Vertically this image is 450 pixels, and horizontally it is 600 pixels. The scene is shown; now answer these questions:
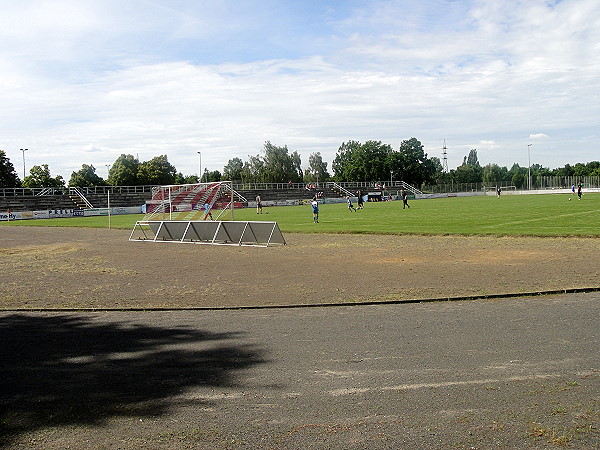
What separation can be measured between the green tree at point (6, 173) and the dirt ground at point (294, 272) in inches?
2794

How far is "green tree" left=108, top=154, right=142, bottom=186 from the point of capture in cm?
11250

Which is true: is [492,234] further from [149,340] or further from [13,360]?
[13,360]

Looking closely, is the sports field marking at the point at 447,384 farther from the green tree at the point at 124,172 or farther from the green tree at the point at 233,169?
the green tree at the point at 233,169

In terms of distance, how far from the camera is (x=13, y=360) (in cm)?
762

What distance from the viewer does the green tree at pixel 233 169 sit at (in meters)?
154

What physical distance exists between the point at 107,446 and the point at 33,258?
18.6 m

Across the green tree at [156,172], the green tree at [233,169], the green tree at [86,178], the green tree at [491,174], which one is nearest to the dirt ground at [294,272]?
the green tree at [156,172]

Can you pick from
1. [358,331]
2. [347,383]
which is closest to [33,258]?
[358,331]

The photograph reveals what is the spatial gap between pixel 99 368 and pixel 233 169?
152 meters

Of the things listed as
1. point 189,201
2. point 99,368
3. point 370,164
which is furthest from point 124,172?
point 99,368

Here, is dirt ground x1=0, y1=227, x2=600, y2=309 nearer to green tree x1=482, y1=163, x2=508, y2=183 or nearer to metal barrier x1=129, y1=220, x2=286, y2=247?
metal barrier x1=129, y1=220, x2=286, y2=247

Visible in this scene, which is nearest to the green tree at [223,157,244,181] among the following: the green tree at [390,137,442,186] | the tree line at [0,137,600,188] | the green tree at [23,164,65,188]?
the tree line at [0,137,600,188]

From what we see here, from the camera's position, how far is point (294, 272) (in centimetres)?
1594

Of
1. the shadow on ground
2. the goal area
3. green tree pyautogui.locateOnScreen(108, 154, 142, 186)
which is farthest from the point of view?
green tree pyautogui.locateOnScreen(108, 154, 142, 186)
